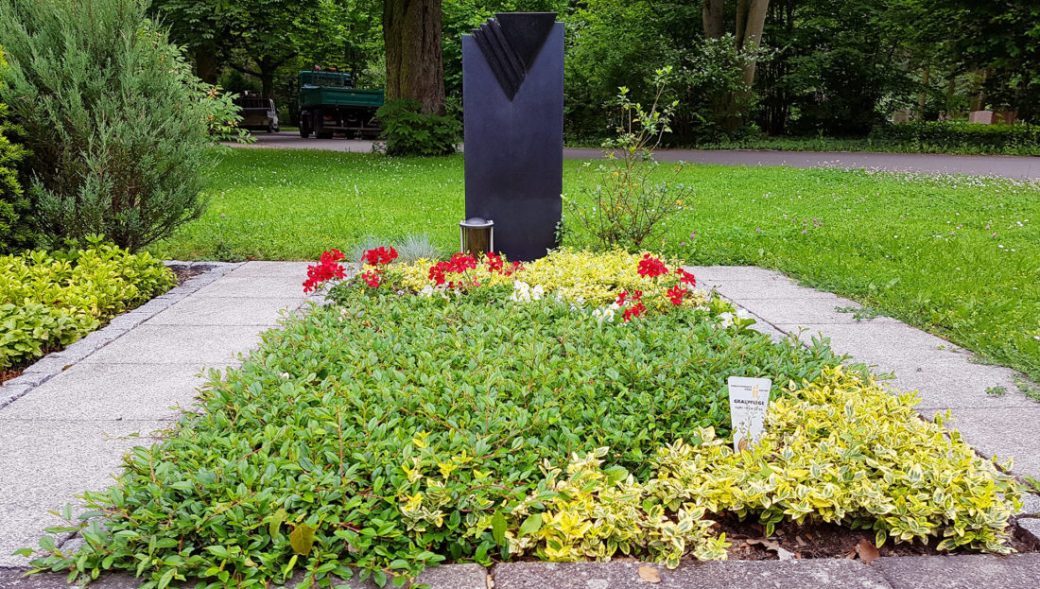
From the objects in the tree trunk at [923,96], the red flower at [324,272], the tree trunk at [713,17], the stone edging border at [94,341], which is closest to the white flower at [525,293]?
the red flower at [324,272]

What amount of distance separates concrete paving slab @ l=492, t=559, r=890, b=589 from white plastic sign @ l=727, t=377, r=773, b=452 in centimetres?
67

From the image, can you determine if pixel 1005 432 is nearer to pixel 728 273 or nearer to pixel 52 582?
pixel 52 582

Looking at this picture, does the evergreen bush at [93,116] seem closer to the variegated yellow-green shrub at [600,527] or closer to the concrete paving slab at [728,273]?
the concrete paving slab at [728,273]

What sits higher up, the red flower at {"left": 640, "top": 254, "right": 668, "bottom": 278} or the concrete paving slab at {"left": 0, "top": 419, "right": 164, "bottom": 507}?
the red flower at {"left": 640, "top": 254, "right": 668, "bottom": 278}

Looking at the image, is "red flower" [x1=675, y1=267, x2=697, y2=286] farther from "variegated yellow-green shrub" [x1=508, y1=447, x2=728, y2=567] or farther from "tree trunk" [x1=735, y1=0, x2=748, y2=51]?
"tree trunk" [x1=735, y1=0, x2=748, y2=51]

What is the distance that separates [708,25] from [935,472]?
23298 mm

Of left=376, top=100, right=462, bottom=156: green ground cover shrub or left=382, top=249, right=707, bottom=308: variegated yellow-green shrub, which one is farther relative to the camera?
left=376, top=100, right=462, bottom=156: green ground cover shrub

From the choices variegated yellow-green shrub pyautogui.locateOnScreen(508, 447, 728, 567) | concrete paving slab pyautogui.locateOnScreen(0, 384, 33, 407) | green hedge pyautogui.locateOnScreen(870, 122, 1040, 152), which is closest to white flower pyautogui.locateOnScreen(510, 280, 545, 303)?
variegated yellow-green shrub pyautogui.locateOnScreen(508, 447, 728, 567)

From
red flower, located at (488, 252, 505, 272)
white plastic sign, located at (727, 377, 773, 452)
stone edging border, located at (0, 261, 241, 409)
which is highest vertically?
red flower, located at (488, 252, 505, 272)

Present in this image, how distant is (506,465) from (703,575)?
696 mm

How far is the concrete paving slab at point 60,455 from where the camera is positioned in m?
2.60

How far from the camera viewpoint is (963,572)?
215 cm

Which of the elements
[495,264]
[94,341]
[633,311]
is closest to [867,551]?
[633,311]

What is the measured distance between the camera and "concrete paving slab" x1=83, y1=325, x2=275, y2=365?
13.4 ft
